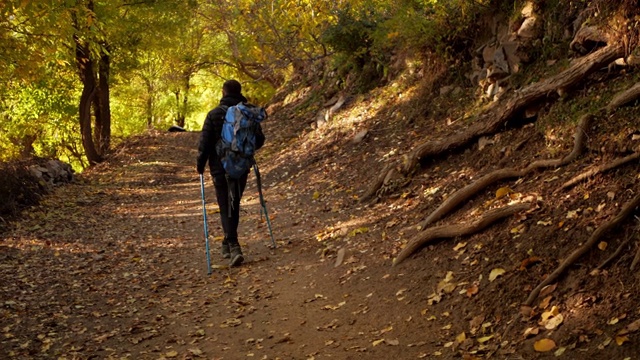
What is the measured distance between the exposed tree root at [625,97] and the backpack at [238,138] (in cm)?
405

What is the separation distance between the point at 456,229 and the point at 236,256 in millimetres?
3048

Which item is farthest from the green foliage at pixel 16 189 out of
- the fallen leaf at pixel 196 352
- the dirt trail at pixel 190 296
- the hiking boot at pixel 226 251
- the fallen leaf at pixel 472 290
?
the fallen leaf at pixel 472 290

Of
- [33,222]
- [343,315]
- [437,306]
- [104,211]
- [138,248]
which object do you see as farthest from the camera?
[104,211]

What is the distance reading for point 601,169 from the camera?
215 inches

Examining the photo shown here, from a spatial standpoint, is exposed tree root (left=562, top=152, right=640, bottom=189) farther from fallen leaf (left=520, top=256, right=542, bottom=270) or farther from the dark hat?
the dark hat

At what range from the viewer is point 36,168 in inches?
565

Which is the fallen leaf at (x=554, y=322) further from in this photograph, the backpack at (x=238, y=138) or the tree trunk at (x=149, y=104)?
the tree trunk at (x=149, y=104)

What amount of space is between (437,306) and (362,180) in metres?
5.56

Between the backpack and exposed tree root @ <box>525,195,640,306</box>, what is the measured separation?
416 cm

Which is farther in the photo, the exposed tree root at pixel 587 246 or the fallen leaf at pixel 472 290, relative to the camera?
the fallen leaf at pixel 472 290

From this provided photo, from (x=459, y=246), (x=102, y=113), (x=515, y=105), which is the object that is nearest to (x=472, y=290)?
(x=459, y=246)

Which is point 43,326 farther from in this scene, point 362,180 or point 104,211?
point 104,211

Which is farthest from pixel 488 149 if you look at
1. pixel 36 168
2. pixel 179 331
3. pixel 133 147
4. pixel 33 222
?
pixel 133 147

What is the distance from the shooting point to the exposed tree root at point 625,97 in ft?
19.6
